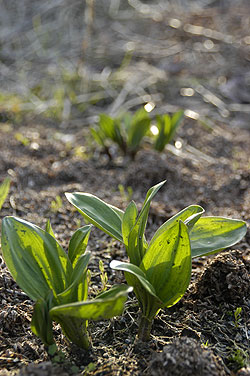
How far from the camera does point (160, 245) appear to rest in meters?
1.80

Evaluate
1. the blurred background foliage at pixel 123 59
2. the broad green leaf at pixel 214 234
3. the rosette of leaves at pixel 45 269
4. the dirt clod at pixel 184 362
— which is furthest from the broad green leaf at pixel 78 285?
the blurred background foliage at pixel 123 59

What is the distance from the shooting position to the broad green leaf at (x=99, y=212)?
205cm

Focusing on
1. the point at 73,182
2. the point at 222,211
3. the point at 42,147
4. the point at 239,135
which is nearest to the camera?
the point at 222,211

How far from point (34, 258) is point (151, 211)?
1349 mm

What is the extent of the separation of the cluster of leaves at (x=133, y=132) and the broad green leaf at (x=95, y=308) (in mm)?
2293

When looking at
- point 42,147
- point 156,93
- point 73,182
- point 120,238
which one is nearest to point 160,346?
point 120,238

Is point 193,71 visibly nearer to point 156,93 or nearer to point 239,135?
point 156,93

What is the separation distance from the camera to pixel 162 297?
1844 mm

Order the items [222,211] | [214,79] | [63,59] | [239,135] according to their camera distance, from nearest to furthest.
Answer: [222,211] → [239,135] → [214,79] → [63,59]

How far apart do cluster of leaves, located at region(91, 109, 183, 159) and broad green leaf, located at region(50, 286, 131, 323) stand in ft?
7.52

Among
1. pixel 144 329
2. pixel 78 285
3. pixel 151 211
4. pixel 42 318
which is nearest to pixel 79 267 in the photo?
pixel 78 285

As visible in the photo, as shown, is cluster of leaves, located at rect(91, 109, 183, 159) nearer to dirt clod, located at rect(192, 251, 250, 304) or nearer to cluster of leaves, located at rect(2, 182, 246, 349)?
dirt clod, located at rect(192, 251, 250, 304)

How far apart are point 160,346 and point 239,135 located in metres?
3.20

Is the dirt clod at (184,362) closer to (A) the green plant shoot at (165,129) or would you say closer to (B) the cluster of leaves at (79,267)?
(B) the cluster of leaves at (79,267)
